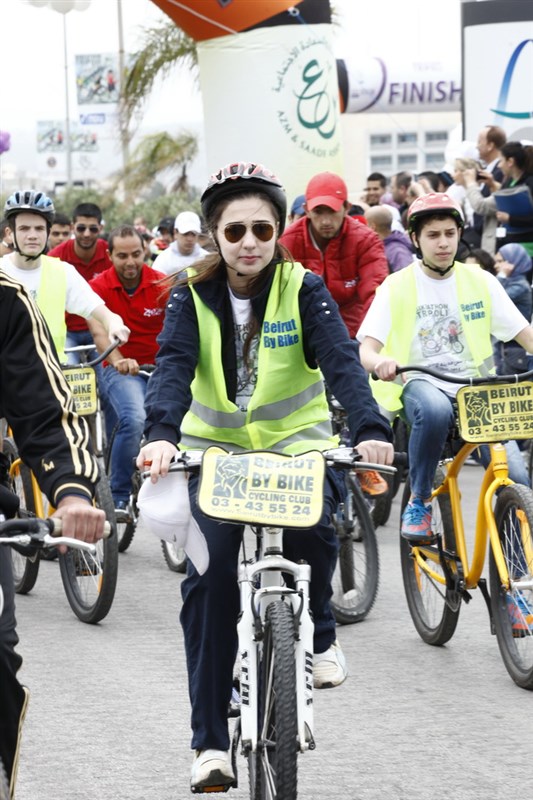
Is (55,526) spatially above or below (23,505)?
above

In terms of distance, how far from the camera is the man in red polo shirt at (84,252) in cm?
1050

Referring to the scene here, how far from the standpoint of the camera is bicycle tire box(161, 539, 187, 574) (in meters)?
8.75

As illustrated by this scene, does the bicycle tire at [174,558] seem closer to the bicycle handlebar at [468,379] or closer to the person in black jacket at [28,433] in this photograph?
the bicycle handlebar at [468,379]

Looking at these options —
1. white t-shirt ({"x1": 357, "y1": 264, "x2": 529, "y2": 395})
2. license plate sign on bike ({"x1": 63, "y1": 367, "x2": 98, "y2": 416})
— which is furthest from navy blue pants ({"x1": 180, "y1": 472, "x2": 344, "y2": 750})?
license plate sign on bike ({"x1": 63, "y1": 367, "x2": 98, "y2": 416})

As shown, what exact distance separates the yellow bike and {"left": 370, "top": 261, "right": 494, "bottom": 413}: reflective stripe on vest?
38cm

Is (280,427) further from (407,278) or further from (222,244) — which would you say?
(407,278)

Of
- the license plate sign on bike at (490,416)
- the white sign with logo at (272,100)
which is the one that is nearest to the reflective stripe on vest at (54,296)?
the license plate sign on bike at (490,416)

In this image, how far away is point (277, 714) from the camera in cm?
385

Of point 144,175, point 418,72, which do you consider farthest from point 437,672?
point 144,175

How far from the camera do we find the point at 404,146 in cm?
6481

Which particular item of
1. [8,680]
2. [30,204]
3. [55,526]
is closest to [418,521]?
[30,204]

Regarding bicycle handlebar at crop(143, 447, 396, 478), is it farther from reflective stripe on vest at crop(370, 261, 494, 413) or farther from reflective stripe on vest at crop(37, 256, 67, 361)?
reflective stripe on vest at crop(37, 256, 67, 361)

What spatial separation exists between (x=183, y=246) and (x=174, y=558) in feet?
19.6

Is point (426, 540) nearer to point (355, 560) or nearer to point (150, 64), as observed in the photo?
point (355, 560)
